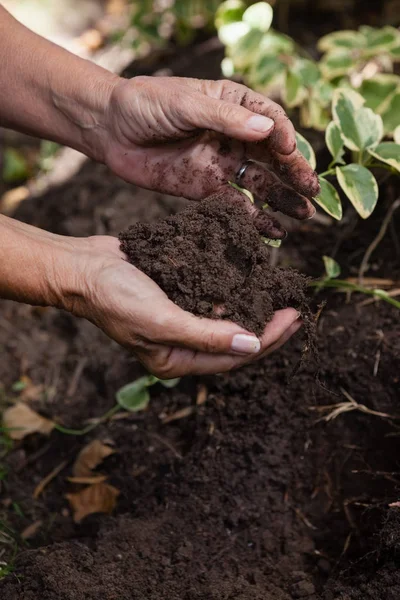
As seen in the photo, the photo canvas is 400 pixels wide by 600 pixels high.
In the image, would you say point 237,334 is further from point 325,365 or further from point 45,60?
point 45,60

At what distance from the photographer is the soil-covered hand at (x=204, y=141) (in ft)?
5.40

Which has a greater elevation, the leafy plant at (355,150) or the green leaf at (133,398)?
the leafy plant at (355,150)

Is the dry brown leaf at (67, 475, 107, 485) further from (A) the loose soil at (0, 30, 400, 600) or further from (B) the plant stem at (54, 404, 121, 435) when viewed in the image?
(B) the plant stem at (54, 404, 121, 435)

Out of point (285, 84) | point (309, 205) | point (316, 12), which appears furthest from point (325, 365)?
point (316, 12)

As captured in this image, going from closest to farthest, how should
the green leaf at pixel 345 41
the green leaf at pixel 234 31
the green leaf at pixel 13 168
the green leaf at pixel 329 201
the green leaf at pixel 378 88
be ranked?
the green leaf at pixel 329 201 < the green leaf at pixel 378 88 < the green leaf at pixel 345 41 < the green leaf at pixel 234 31 < the green leaf at pixel 13 168

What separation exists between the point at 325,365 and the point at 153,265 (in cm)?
72

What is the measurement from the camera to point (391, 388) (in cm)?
188

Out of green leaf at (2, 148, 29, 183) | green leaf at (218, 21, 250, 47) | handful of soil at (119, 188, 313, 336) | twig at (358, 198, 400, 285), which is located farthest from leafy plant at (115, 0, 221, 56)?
handful of soil at (119, 188, 313, 336)

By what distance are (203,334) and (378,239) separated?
987 mm

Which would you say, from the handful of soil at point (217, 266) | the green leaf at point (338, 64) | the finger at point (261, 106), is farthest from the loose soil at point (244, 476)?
the green leaf at point (338, 64)

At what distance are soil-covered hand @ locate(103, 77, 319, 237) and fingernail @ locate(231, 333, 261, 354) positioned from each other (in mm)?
379

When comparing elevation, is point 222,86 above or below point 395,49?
above

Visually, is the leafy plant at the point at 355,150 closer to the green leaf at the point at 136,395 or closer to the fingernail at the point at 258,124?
the fingernail at the point at 258,124

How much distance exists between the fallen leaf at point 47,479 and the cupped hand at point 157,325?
0.79 m
